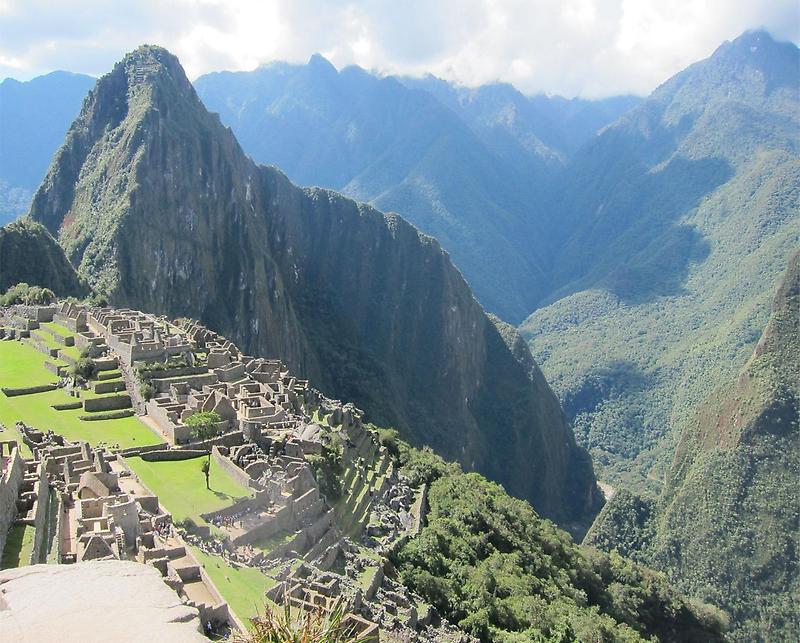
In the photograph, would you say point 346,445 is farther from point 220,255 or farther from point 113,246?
point 220,255

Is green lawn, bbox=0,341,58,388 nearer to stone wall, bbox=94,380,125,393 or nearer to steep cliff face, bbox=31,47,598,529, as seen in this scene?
stone wall, bbox=94,380,125,393

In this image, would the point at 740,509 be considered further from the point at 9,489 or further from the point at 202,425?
the point at 9,489

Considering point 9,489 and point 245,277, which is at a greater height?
point 245,277

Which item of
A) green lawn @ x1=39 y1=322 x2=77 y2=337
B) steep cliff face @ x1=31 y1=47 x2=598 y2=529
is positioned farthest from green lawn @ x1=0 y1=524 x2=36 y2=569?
steep cliff face @ x1=31 y1=47 x2=598 y2=529

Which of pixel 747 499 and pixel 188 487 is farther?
pixel 747 499

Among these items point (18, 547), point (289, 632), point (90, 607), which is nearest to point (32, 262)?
point (18, 547)

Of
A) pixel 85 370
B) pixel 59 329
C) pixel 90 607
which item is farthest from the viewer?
pixel 59 329

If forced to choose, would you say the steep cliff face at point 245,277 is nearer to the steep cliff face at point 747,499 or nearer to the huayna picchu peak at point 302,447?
the huayna picchu peak at point 302,447
